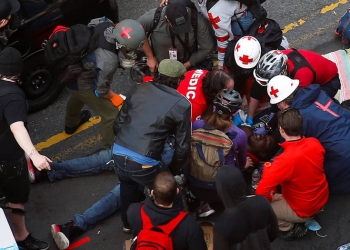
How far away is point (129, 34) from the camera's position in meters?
6.00

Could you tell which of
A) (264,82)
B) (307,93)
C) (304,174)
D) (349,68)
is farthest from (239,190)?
(349,68)

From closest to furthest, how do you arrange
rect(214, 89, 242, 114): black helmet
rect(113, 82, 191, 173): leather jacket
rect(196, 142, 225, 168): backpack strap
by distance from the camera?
1. rect(113, 82, 191, 173): leather jacket
2. rect(196, 142, 225, 168): backpack strap
3. rect(214, 89, 242, 114): black helmet

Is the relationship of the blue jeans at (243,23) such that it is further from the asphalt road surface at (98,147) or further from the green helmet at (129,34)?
the asphalt road surface at (98,147)

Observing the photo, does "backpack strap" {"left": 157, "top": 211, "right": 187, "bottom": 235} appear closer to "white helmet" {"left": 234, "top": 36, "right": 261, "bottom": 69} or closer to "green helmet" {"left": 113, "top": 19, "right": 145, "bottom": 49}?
"green helmet" {"left": 113, "top": 19, "right": 145, "bottom": 49}

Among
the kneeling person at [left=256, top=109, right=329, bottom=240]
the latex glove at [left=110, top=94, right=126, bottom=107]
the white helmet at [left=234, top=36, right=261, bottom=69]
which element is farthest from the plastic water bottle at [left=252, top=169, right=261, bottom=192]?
the latex glove at [left=110, top=94, right=126, bottom=107]

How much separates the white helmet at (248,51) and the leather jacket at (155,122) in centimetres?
163

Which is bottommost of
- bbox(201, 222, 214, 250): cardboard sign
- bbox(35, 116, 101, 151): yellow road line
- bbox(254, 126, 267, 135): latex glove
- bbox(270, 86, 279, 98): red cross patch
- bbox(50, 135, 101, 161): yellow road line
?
bbox(201, 222, 214, 250): cardboard sign

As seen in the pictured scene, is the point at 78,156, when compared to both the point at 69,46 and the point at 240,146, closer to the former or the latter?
the point at 69,46

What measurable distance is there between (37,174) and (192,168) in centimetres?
185

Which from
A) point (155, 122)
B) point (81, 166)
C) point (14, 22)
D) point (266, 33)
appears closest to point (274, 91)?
point (266, 33)

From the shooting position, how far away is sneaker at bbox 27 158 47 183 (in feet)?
20.5

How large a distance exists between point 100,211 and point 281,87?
7.14 ft

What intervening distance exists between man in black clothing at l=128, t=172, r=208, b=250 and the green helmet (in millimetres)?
2037

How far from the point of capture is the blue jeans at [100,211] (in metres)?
5.78
